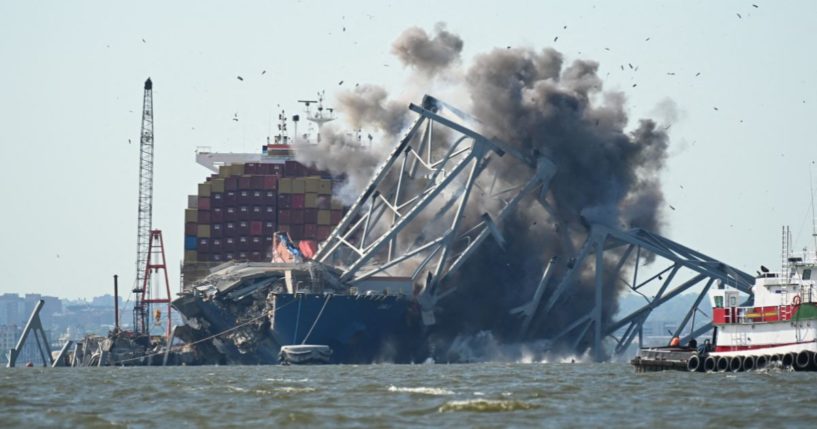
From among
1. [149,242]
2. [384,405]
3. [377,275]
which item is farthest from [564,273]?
[384,405]

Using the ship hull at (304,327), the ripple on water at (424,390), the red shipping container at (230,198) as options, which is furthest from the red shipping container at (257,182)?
the ripple on water at (424,390)

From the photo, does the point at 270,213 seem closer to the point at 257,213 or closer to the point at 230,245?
the point at 257,213

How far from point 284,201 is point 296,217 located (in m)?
2.27

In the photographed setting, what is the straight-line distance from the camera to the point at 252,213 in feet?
589

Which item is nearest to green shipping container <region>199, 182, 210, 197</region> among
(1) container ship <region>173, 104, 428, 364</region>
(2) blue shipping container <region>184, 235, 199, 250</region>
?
(2) blue shipping container <region>184, 235, 199, 250</region>

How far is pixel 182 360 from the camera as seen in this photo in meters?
142

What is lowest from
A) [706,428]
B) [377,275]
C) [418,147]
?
[706,428]

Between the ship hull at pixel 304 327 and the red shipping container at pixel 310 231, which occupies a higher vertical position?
the red shipping container at pixel 310 231

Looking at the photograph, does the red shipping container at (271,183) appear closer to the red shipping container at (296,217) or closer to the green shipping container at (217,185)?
the red shipping container at (296,217)

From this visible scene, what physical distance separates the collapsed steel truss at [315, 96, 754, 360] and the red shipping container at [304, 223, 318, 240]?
28266 mm

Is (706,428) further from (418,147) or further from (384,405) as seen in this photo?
(418,147)

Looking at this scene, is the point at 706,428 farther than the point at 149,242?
No

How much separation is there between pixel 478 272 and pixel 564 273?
258 inches

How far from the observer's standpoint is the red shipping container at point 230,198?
181 m
